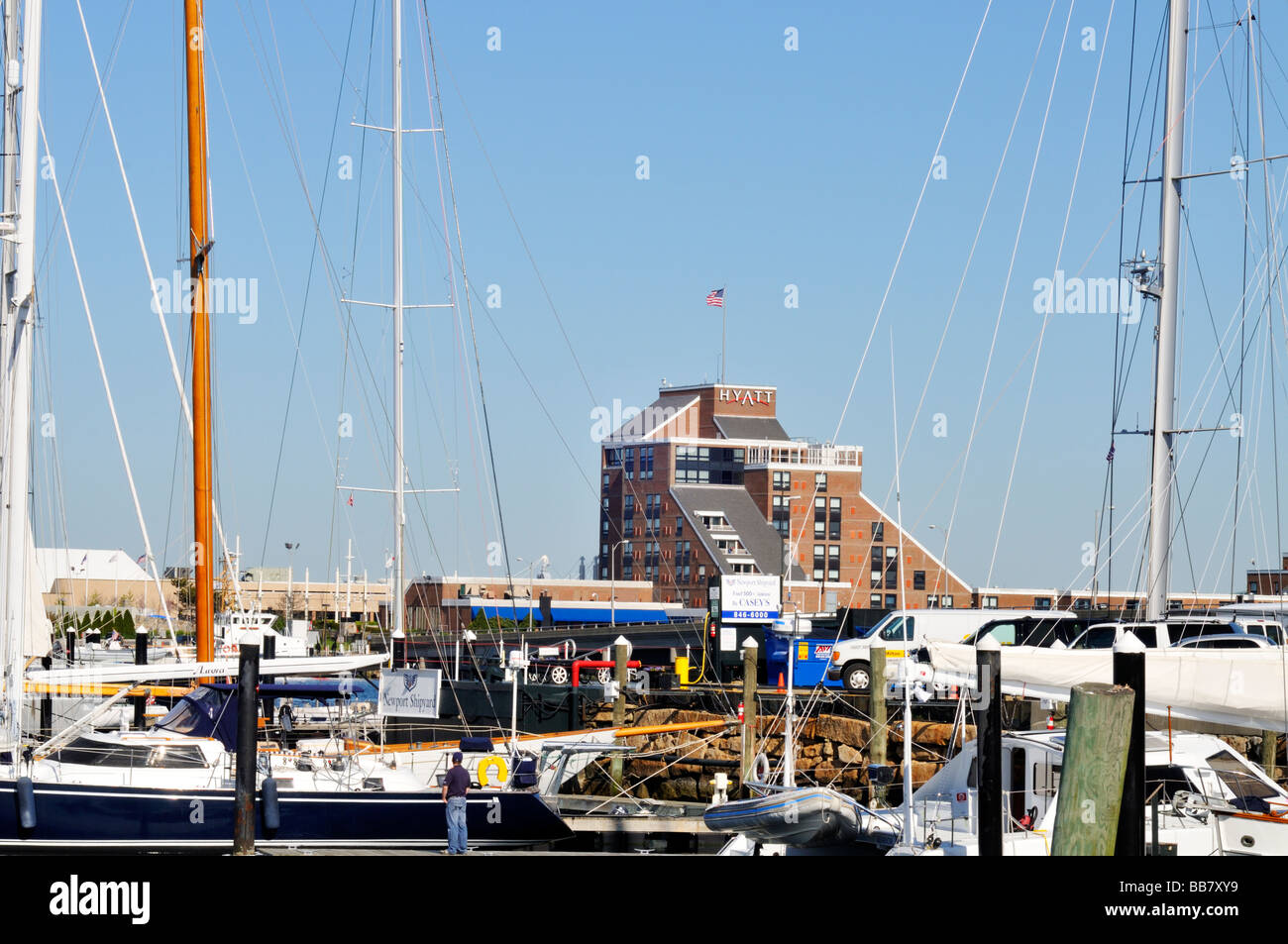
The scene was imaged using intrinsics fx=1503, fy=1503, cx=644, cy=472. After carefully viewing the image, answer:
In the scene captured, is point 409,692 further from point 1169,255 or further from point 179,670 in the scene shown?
point 1169,255

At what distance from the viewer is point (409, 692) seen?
2209cm

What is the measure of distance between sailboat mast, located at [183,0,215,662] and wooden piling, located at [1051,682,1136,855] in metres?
16.0

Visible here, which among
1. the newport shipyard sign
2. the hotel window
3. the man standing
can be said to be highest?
the newport shipyard sign

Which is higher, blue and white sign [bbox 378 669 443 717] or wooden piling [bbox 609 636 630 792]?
blue and white sign [bbox 378 669 443 717]

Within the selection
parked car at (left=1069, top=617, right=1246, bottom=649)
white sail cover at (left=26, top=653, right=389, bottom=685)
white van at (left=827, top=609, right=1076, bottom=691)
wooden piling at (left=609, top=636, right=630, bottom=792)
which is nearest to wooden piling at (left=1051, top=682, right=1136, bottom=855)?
parked car at (left=1069, top=617, right=1246, bottom=649)

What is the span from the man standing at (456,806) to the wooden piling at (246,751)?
333 centimetres

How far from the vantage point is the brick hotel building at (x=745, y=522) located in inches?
4867

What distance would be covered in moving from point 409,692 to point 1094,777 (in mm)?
11912

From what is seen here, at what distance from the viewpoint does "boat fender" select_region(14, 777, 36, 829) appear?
19906mm

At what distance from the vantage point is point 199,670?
928 inches

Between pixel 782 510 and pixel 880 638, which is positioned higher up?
pixel 782 510
